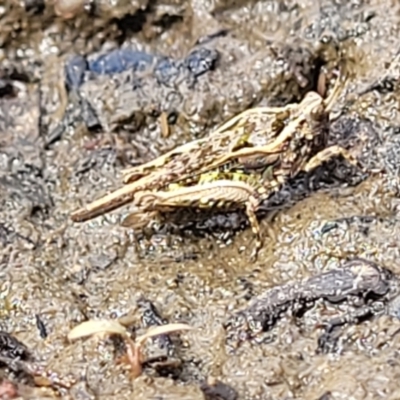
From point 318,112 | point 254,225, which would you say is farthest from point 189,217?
point 318,112

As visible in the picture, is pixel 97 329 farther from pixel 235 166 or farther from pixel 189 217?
pixel 235 166

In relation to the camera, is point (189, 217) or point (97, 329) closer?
point (97, 329)

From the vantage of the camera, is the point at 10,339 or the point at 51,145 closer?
the point at 10,339

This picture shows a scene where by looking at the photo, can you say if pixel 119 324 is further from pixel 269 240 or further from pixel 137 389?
pixel 269 240

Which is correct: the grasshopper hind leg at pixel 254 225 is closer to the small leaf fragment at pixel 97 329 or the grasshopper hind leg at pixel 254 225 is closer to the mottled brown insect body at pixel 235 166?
the mottled brown insect body at pixel 235 166

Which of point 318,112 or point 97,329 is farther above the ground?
point 318,112

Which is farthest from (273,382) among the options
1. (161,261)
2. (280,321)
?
(161,261)

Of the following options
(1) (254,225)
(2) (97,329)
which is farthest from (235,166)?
(2) (97,329)

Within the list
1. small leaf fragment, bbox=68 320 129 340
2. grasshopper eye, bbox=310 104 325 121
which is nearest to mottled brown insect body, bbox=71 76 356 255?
grasshopper eye, bbox=310 104 325 121
